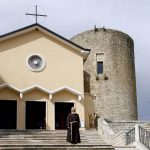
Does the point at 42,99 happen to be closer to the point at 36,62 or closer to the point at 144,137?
the point at 36,62

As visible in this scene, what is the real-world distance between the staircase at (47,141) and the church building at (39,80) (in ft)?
16.5

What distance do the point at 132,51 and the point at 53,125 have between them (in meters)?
18.3

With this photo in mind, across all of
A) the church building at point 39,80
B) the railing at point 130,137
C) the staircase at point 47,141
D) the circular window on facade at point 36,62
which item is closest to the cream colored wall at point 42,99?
the church building at point 39,80

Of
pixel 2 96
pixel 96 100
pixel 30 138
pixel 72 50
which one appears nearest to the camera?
pixel 30 138

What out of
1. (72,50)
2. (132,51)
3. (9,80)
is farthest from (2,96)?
(132,51)

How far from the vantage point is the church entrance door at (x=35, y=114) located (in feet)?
98.5

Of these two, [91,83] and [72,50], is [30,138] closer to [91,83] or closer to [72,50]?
[72,50]

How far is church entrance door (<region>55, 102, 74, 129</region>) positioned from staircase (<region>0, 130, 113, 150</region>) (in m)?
5.06

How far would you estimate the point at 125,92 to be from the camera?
44.0 m

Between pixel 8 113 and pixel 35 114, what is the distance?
1.74m

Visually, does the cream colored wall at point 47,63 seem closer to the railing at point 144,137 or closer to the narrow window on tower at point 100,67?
the railing at point 144,137

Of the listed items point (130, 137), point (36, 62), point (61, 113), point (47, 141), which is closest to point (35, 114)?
point (61, 113)

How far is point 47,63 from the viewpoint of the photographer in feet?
102

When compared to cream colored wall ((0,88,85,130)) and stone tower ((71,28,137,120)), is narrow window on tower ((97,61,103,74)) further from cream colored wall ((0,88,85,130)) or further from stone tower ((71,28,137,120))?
cream colored wall ((0,88,85,130))
